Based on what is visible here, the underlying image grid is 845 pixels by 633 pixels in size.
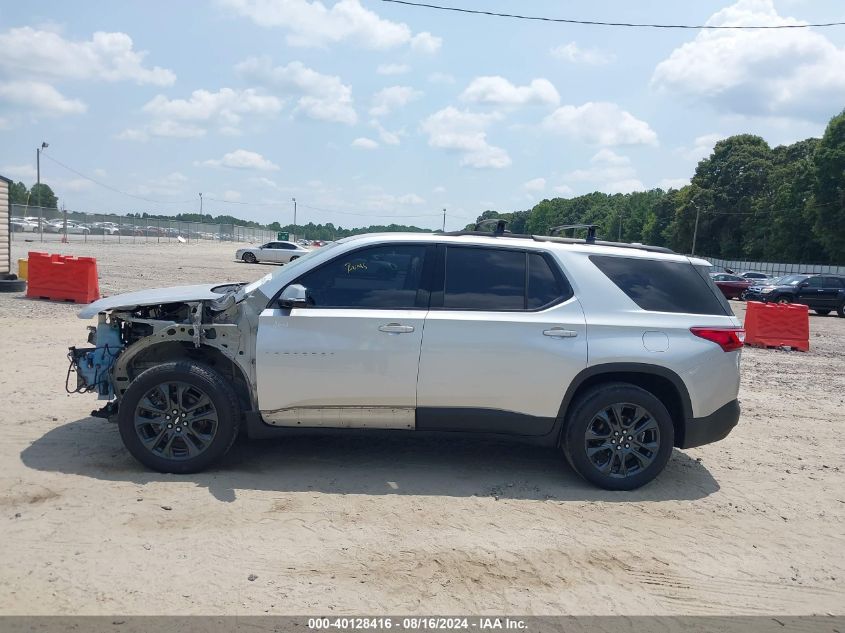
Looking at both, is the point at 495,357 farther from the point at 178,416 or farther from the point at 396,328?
the point at 178,416

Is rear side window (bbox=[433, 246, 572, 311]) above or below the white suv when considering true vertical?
above

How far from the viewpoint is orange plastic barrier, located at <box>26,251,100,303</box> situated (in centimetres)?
1515

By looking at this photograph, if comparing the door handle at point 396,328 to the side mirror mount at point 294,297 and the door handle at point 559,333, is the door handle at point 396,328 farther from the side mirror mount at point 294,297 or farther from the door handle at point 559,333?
the door handle at point 559,333

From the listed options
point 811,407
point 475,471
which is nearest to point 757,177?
point 811,407

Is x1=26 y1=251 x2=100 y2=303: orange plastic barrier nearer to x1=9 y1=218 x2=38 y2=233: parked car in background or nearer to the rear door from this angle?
the rear door

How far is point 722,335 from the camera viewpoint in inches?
214

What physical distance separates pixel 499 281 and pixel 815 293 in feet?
85.4

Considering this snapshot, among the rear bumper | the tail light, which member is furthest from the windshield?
the rear bumper

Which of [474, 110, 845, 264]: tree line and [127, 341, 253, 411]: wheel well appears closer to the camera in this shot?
[127, 341, 253, 411]: wheel well

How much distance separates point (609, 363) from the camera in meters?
5.31

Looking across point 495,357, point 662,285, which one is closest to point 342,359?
point 495,357
